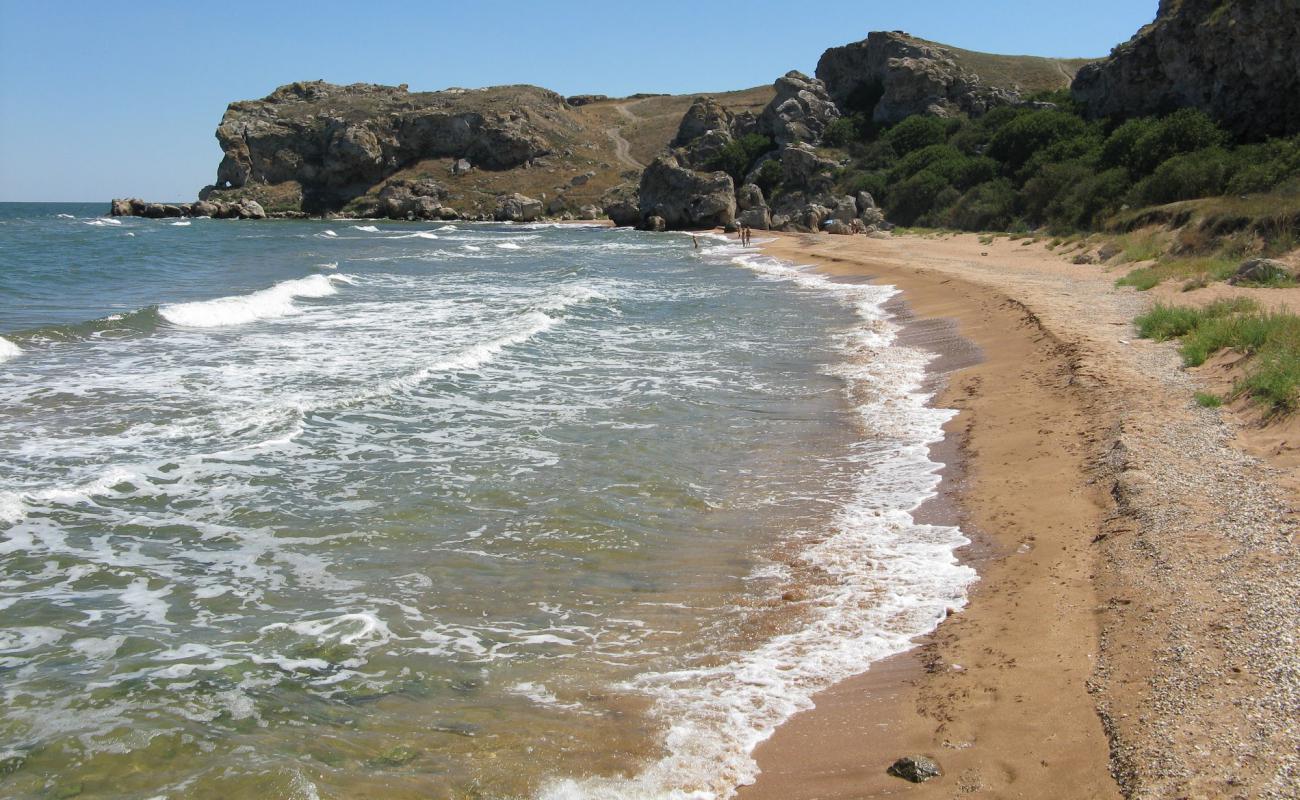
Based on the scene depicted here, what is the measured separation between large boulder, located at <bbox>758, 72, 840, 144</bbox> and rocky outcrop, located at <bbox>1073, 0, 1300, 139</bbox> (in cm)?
3056

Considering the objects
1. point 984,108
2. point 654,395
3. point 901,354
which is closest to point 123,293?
point 654,395

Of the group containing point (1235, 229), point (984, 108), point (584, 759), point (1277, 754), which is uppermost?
point (984, 108)

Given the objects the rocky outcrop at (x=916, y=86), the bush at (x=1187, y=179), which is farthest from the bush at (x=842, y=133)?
the bush at (x=1187, y=179)

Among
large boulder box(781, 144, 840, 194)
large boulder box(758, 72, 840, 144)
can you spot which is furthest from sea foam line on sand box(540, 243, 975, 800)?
large boulder box(758, 72, 840, 144)

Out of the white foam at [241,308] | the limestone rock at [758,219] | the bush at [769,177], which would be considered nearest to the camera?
the white foam at [241,308]

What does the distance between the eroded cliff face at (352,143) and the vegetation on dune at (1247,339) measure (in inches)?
3609

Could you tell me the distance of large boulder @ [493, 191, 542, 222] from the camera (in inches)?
3450

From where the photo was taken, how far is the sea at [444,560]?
16.1 ft

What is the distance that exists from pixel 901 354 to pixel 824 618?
1093 cm

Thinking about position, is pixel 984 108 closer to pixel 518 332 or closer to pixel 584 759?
pixel 518 332

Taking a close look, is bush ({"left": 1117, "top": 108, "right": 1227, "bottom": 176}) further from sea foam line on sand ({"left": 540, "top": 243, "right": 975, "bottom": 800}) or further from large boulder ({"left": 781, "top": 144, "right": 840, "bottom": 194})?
sea foam line on sand ({"left": 540, "top": 243, "right": 975, "bottom": 800})

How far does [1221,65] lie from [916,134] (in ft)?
93.1

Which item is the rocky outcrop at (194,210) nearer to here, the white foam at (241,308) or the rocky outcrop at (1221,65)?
the white foam at (241,308)

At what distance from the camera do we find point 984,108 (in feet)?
244
